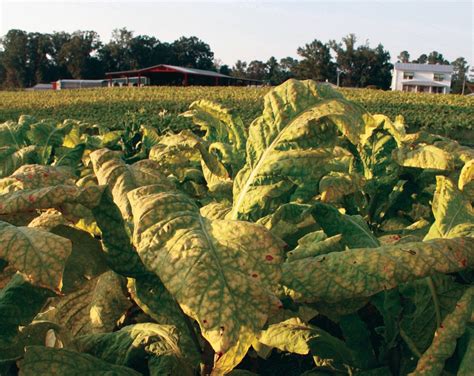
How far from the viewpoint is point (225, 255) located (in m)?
0.96

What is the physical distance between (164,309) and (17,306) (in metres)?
0.32

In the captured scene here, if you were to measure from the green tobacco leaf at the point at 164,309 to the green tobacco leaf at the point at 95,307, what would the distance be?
109mm

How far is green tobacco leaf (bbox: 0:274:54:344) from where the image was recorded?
116 cm

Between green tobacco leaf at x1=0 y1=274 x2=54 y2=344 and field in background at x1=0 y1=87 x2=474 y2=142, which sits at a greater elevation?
green tobacco leaf at x1=0 y1=274 x2=54 y2=344

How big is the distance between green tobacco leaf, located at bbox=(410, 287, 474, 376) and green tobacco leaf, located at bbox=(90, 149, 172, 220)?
69 centimetres

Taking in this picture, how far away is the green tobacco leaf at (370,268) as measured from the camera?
3.39 feet

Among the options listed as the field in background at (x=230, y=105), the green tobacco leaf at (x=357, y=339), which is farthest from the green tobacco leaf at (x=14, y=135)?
the field in background at (x=230, y=105)

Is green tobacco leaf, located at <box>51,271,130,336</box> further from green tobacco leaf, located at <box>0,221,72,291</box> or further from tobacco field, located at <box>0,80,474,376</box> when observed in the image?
green tobacco leaf, located at <box>0,221,72,291</box>

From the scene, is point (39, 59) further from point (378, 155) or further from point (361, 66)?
point (378, 155)

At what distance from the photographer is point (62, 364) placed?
1.10m

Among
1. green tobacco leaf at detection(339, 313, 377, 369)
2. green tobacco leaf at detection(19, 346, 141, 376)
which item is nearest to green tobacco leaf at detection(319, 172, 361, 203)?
green tobacco leaf at detection(339, 313, 377, 369)

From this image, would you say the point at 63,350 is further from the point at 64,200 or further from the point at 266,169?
the point at 266,169

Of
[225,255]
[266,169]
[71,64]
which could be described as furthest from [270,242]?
[71,64]

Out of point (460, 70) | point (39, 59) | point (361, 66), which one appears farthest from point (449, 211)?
point (460, 70)
